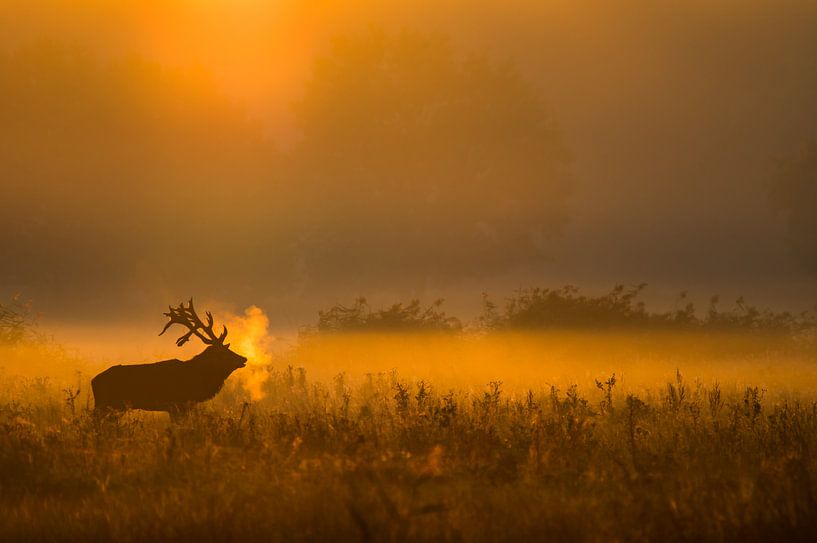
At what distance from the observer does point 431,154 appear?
38719mm

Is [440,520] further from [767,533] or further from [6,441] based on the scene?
[6,441]

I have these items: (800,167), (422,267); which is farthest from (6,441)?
(800,167)

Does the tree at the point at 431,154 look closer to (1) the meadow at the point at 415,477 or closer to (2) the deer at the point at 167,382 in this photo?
(1) the meadow at the point at 415,477

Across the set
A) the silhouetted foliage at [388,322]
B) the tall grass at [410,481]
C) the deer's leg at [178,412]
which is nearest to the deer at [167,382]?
the deer's leg at [178,412]

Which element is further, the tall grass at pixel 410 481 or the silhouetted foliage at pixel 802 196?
the silhouetted foliage at pixel 802 196

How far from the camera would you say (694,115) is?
59.6 meters

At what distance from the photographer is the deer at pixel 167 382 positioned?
1187cm

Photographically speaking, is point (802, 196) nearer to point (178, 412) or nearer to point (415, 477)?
point (178, 412)

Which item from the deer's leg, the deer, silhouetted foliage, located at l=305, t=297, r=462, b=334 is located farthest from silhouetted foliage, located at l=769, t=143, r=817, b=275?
the deer's leg

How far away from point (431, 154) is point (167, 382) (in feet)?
90.8

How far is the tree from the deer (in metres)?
26.2

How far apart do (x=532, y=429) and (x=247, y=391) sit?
31.2 ft

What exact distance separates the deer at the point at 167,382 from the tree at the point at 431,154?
26.2 meters

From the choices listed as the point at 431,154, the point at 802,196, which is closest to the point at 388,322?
the point at 431,154
